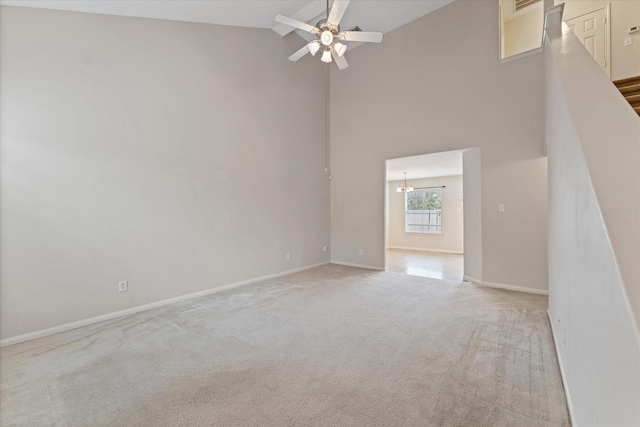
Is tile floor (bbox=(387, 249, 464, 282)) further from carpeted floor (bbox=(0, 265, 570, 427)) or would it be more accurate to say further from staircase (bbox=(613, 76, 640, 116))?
staircase (bbox=(613, 76, 640, 116))

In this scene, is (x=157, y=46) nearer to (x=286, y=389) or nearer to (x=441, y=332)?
(x=286, y=389)

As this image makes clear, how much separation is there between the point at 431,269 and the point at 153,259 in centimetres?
498

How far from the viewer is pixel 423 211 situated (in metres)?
8.97

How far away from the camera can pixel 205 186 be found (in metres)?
4.08

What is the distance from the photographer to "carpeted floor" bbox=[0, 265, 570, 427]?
1702 mm

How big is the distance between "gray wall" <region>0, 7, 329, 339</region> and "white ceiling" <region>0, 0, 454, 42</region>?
0.35ft

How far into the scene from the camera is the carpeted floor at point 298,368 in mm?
1702

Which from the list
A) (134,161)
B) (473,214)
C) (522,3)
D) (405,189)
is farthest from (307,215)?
(522,3)

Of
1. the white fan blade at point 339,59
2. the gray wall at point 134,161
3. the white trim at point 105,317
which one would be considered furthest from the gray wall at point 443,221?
the white fan blade at point 339,59

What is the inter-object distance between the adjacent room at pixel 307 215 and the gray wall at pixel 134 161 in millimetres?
22

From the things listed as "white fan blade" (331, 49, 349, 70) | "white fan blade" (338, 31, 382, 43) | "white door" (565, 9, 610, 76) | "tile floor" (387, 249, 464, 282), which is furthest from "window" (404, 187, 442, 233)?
"white fan blade" (338, 31, 382, 43)

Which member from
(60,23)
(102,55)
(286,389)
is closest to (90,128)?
(102,55)

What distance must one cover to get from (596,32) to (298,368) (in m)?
6.37

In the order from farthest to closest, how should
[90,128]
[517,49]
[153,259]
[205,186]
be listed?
[517,49] < [205,186] < [153,259] < [90,128]
